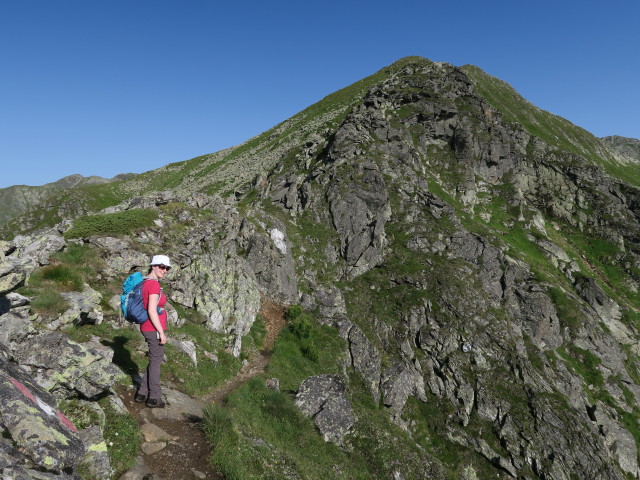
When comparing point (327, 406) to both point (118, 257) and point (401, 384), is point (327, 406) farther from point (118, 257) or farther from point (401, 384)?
point (118, 257)

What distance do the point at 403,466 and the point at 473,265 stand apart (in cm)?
2551

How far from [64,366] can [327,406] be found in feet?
46.7

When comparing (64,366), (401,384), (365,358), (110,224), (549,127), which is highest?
(549,127)

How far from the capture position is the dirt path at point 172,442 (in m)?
7.84

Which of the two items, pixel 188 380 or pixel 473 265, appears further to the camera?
pixel 473 265

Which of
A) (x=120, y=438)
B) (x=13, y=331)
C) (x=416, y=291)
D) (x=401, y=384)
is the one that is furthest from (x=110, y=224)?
(x=416, y=291)

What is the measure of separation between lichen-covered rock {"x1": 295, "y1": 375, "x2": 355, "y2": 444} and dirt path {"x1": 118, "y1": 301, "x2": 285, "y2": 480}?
26.8 feet

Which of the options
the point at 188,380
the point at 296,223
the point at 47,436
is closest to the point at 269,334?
the point at 188,380

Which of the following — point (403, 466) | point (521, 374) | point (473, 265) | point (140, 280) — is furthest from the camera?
point (473, 265)

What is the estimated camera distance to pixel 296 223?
42.8 meters

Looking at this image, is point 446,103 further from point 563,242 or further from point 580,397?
point 580,397

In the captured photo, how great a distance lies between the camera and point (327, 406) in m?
19.1

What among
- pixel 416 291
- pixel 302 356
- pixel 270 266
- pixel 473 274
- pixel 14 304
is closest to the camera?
pixel 14 304

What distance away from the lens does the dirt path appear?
7844mm
